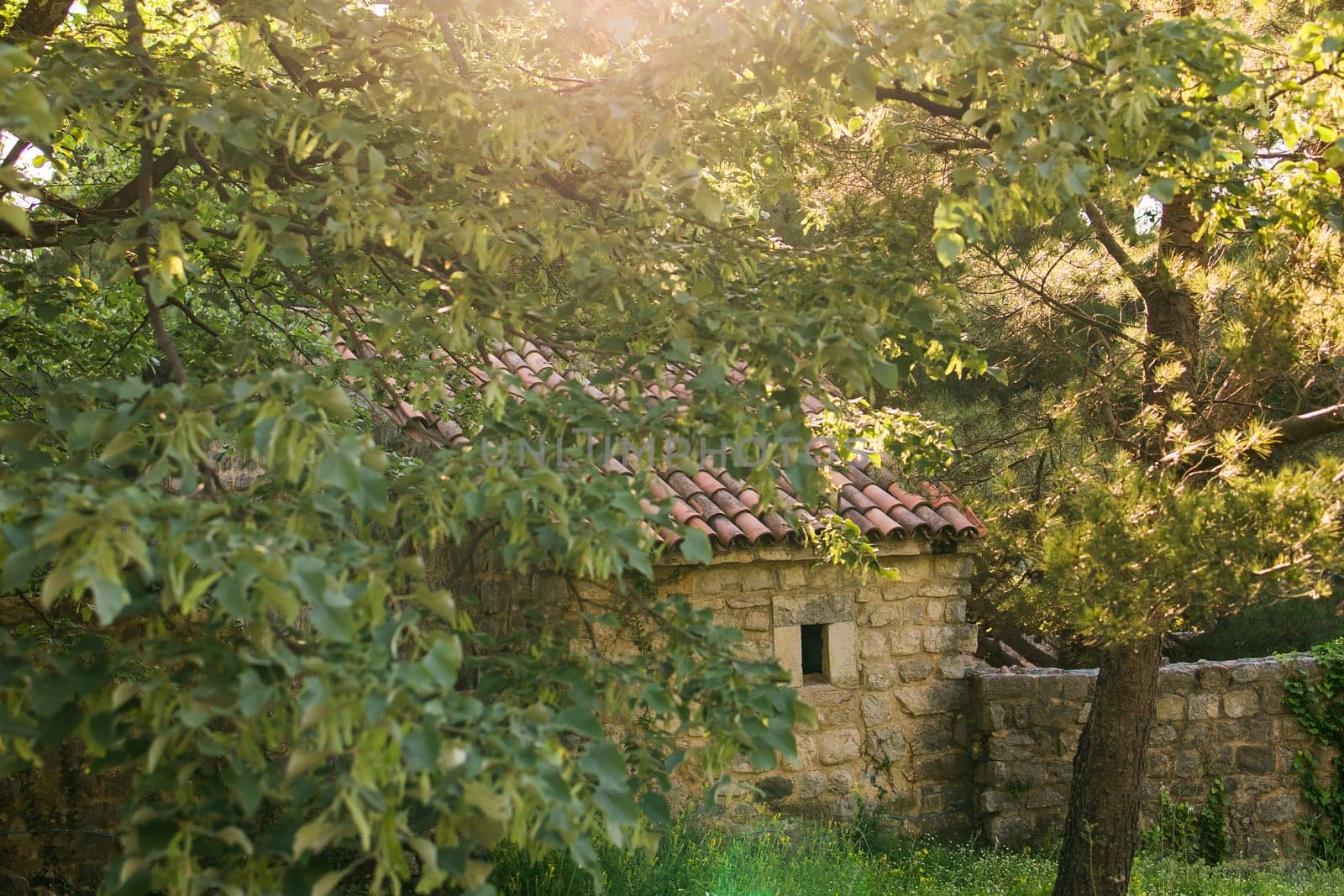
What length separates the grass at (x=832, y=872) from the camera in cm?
453

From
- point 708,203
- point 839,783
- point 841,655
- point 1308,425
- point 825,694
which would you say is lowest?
point 839,783

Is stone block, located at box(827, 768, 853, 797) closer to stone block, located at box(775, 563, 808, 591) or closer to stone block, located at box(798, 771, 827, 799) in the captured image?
stone block, located at box(798, 771, 827, 799)

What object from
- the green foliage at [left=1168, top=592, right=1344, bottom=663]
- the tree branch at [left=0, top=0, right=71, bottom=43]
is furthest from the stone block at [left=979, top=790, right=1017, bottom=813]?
the tree branch at [left=0, top=0, right=71, bottom=43]

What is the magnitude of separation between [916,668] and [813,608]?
0.82 m

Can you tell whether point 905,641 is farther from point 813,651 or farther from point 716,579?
point 716,579

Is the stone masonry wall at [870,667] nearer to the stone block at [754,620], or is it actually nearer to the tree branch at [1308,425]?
the stone block at [754,620]

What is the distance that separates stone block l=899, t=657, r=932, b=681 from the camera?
6.37 m

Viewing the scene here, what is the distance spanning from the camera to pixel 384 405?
374cm

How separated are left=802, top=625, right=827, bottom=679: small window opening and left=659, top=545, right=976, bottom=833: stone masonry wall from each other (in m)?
0.10

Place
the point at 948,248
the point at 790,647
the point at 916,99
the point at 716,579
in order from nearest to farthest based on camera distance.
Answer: the point at 948,248
the point at 916,99
the point at 716,579
the point at 790,647

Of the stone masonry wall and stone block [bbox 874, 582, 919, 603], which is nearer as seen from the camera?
the stone masonry wall

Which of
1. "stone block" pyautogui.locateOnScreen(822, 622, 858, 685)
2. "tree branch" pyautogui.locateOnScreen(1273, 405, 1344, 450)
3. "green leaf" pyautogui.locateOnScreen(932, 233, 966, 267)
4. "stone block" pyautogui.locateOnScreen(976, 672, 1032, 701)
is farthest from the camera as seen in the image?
"stone block" pyautogui.locateOnScreen(976, 672, 1032, 701)

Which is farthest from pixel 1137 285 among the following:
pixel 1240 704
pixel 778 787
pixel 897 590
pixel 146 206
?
pixel 146 206

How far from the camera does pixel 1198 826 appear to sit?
6348 millimetres
